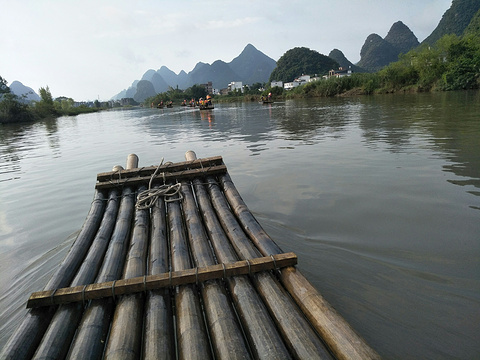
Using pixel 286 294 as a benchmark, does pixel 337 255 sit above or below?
below

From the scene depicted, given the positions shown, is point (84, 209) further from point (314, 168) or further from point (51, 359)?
point (314, 168)

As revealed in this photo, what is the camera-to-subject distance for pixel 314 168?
6629mm

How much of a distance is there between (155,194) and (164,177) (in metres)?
0.49

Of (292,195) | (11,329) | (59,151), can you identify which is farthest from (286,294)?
(59,151)

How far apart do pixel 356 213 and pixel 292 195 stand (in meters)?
1.21

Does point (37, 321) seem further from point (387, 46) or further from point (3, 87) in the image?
point (387, 46)

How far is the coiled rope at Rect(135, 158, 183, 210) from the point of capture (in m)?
3.72

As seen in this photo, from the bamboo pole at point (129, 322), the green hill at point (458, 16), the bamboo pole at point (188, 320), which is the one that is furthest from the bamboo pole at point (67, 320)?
the green hill at point (458, 16)

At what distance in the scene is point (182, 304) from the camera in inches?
78.7

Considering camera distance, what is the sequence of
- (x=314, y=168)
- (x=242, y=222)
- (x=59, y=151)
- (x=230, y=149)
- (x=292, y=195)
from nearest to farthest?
(x=242, y=222) < (x=292, y=195) < (x=314, y=168) < (x=230, y=149) < (x=59, y=151)

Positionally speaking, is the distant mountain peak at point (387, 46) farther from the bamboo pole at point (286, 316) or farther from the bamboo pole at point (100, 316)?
the bamboo pole at point (100, 316)

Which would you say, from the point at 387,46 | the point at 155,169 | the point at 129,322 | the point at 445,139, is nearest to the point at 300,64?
the point at 387,46

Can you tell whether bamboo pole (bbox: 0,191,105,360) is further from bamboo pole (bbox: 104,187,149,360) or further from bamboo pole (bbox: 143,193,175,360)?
bamboo pole (bbox: 143,193,175,360)

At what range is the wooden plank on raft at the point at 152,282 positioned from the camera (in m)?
2.06
